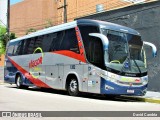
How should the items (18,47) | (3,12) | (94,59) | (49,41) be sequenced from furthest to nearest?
A: 1. (3,12)
2. (18,47)
3. (49,41)
4. (94,59)

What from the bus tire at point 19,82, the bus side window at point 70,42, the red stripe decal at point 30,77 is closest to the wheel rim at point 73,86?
the bus side window at point 70,42

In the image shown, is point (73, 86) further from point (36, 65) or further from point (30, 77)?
point (30, 77)

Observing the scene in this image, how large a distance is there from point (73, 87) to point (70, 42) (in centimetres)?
226

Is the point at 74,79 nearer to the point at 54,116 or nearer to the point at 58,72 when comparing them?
the point at 58,72

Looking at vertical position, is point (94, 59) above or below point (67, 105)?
above

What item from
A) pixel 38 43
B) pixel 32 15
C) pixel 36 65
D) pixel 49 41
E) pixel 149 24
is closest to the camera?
pixel 49 41

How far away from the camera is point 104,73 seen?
15.5 meters

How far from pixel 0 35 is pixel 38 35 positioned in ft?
161

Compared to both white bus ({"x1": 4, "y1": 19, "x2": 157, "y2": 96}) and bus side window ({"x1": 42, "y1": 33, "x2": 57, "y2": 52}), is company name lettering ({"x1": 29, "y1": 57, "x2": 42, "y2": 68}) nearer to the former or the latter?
white bus ({"x1": 4, "y1": 19, "x2": 157, "y2": 96})

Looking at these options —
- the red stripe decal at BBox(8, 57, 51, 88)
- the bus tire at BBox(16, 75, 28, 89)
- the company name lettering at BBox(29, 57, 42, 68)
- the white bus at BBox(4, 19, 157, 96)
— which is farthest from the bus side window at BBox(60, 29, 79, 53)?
the bus tire at BBox(16, 75, 28, 89)

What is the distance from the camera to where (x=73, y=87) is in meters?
17.8

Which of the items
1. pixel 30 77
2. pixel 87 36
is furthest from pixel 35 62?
pixel 87 36

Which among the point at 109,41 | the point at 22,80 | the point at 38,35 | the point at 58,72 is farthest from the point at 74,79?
the point at 22,80

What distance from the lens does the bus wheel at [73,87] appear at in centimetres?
1757
